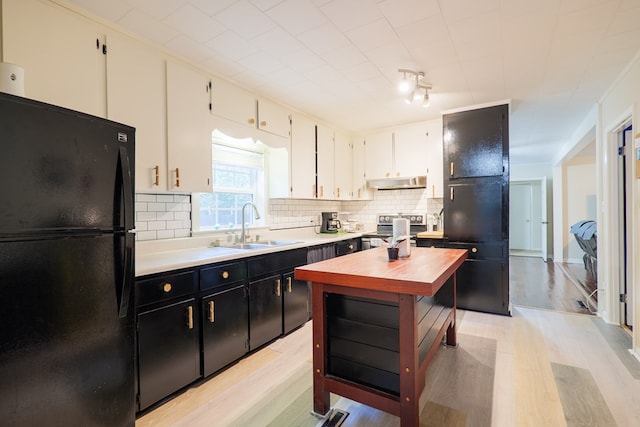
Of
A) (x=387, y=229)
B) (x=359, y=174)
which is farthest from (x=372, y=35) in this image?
(x=387, y=229)

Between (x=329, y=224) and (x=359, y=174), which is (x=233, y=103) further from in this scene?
(x=359, y=174)

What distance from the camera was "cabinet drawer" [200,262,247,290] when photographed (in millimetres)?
2146

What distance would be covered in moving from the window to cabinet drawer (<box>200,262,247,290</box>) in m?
0.71

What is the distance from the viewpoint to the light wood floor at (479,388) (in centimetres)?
177

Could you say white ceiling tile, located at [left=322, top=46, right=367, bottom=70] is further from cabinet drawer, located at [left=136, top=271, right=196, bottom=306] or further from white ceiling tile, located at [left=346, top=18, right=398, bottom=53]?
cabinet drawer, located at [left=136, top=271, right=196, bottom=306]

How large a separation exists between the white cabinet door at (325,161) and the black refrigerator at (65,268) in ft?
8.91

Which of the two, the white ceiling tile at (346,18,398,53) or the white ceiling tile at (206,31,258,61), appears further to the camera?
the white ceiling tile at (206,31,258,61)

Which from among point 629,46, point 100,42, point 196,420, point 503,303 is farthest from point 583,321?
point 100,42

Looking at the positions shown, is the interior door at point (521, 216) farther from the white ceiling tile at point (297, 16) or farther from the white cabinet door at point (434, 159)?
the white ceiling tile at point (297, 16)

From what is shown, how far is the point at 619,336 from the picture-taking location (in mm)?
2828

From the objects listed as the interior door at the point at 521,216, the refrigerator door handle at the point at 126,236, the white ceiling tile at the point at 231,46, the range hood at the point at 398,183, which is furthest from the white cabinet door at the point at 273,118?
the interior door at the point at 521,216

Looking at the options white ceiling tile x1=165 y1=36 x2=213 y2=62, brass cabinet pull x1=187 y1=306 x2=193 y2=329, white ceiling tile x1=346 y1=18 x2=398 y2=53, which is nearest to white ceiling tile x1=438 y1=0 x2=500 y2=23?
white ceiling tile x1=346 y1=18 x2=398 y2=53

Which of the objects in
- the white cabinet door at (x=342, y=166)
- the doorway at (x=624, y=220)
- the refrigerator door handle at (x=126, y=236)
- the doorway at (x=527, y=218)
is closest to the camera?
the refrigerator door handle at (x=126, y=236)

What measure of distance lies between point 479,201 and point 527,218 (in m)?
→ 5.74
